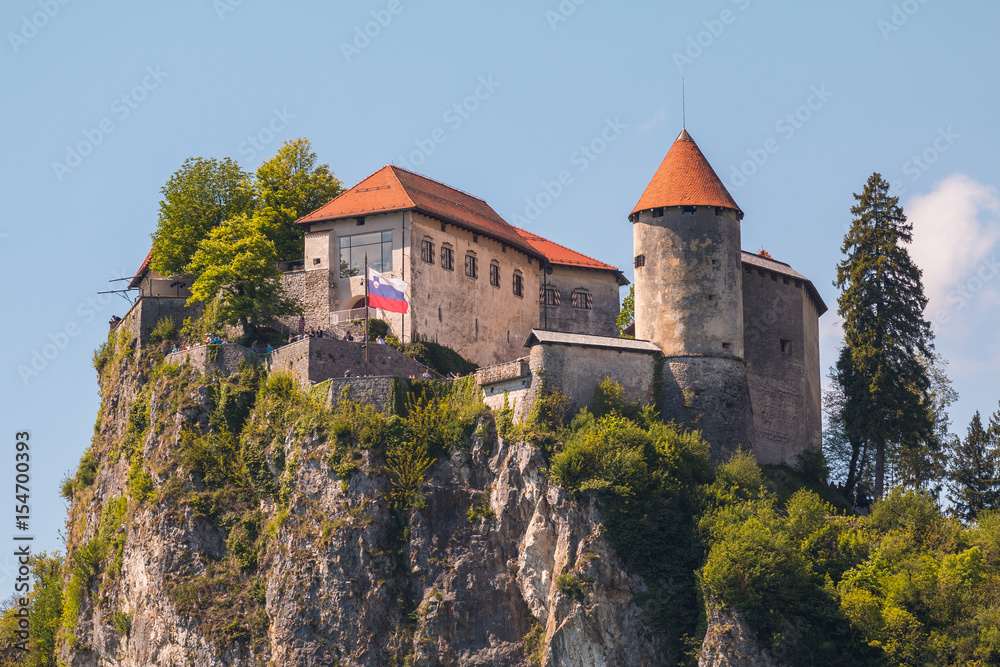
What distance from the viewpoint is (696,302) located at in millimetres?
64938

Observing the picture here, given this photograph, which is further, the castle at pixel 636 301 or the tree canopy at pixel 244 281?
the tree canopy at pixel 244 281

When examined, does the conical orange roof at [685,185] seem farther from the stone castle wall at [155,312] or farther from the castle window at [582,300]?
the stone castle wall at [155,312]

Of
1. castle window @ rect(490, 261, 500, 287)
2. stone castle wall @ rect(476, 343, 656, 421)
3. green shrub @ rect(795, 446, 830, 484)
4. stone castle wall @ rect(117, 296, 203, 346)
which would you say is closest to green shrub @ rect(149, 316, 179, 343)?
stone castle wall @ rect(117, 296, 203, 346)

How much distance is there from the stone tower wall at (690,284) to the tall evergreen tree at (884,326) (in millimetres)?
5307

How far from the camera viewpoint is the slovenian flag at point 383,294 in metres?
65.1

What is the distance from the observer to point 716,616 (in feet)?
182

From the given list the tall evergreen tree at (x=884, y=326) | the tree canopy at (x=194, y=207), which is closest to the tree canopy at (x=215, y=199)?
the tree canopy at (x=194, y=207)

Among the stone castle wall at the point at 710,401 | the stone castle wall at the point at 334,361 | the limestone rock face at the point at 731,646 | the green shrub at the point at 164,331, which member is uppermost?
the green shrub at the point at 164,331

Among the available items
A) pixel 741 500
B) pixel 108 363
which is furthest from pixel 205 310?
pixel 741 500

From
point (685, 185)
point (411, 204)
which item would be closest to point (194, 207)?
point (411, 204)

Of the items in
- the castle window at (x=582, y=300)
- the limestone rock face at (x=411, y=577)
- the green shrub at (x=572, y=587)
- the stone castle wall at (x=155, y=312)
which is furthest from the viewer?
the castle window at (x=582, y=300)

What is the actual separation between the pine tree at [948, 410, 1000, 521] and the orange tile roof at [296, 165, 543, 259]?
21.4m

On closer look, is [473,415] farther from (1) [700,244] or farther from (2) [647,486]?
(1) [700,244]

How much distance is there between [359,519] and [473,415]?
6037mm
